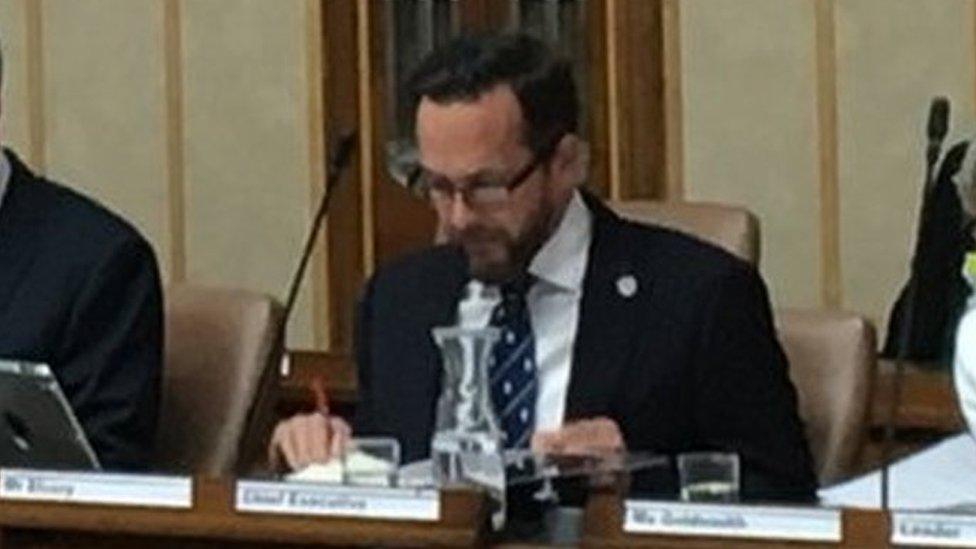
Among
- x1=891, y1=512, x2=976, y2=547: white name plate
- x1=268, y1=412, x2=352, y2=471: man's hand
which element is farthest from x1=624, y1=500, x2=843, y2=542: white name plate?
x1=268, y1=412, x2=352, y2=471: man's hand

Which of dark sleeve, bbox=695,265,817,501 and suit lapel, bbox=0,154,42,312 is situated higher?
suit lapel, bbox=0,154,42,312

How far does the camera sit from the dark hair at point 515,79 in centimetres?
365

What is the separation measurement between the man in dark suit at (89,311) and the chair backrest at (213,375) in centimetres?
9

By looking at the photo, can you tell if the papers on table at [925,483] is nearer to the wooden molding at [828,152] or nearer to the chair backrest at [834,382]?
the chair backrest at [834,382]

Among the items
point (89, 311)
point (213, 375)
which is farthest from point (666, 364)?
point (89, 311)

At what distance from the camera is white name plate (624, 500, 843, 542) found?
2.79 meters

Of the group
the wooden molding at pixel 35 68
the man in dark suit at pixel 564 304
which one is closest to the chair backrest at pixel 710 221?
the man in dark suit at pixel 564 304

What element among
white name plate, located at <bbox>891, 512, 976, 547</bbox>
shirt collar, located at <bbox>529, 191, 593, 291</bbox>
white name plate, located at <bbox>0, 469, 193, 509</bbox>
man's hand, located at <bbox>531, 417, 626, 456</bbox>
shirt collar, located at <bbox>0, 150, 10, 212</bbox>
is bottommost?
man's hand, located at <bbox>531, 417, 626, 456</bbox>

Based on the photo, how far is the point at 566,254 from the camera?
376 centimetres

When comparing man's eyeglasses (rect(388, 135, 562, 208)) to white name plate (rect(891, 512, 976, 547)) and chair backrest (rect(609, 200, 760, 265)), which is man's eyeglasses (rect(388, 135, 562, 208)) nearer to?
chair backrest (rect(609, 200, 760, 265))

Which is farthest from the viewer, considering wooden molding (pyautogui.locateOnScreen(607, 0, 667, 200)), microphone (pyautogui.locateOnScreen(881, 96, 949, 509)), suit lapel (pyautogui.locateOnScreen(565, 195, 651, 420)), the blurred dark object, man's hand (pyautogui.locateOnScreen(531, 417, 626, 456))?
wooden molding (pyautogui.locateOnScreen(607, 0, 667, 200))

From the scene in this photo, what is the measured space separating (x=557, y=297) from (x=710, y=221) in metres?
0.44

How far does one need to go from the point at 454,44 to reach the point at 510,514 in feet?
2.62

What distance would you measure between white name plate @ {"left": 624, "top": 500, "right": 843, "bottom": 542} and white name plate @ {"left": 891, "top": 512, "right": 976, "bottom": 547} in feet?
0.19
